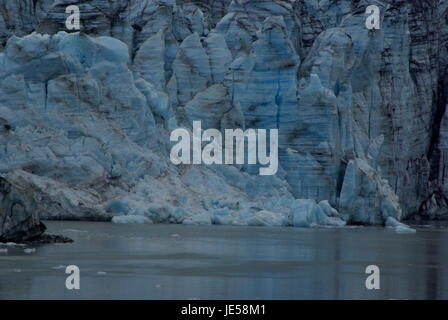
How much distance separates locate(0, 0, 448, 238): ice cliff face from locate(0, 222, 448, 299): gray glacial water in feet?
18.4

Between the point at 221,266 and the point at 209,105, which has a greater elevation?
the point at 209,105

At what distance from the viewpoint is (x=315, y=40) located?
45.4m

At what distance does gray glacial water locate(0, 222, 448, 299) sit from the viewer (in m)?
14.6

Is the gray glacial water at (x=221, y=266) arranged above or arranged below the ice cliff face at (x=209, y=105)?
below

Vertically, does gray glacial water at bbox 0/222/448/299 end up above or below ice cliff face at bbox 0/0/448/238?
below

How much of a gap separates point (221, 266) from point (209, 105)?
22.4m

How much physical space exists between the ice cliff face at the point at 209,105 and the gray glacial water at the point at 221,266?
220 inches

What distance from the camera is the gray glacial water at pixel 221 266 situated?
574 inches

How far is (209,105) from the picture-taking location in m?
40.9

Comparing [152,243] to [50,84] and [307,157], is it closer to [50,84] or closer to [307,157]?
[50,84]

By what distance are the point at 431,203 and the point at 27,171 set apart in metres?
28.5

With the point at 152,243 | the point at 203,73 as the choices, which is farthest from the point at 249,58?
the point at 152,243

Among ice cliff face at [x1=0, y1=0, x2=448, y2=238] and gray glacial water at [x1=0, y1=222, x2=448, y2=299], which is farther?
ice cliff face at [x1=0, y1=0, x2=448, y2=238]

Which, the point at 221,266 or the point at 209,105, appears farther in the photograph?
the point at 209,105
